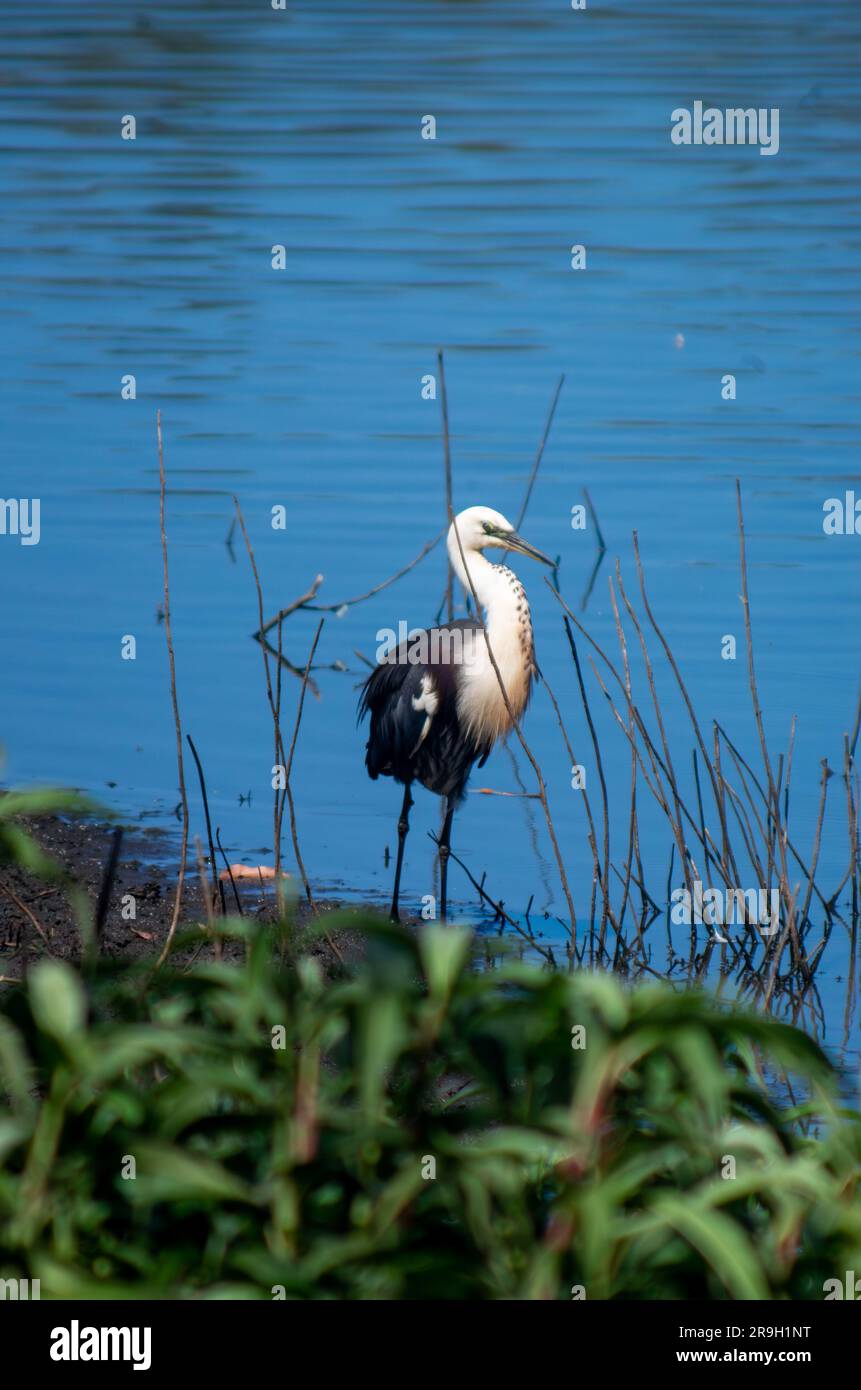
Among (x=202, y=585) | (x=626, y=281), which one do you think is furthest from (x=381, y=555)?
(x=626, y=281)

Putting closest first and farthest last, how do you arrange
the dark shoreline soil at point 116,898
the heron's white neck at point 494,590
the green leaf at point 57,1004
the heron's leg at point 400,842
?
the green leaf at point 57,1004, the dark shoreline soil at point 116,898, the heron's leg at point 400,842, the heron's white neck at point 494,590

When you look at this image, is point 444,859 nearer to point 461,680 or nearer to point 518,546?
point 461,680

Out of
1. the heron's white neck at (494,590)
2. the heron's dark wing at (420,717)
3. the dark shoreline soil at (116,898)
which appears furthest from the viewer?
the heron's dark wing at (420,717)

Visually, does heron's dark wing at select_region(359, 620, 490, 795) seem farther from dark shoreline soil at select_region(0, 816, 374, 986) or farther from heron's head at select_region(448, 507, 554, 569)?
dark shoreline soil at select_region(0, 816, 374, 986)

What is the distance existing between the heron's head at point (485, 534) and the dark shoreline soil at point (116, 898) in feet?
5.20

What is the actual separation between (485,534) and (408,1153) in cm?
581

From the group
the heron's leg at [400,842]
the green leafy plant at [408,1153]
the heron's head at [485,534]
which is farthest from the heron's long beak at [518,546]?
the green leafy plant at [408,1153]

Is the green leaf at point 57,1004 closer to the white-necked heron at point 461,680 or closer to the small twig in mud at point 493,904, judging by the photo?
the small twig in mud at point 493,904

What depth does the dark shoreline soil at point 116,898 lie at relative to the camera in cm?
662

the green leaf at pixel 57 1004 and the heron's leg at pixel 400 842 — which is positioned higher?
the green leaf at pixel 57 1004

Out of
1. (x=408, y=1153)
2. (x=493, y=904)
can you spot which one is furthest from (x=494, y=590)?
(x=408, y=1153)

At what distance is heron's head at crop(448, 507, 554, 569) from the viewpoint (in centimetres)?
800

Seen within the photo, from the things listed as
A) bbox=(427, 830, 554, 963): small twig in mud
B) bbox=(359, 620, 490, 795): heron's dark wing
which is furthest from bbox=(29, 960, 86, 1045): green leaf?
bbox=(359, 620, 490, 795): heron's dark wing

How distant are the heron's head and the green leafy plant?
554cm
